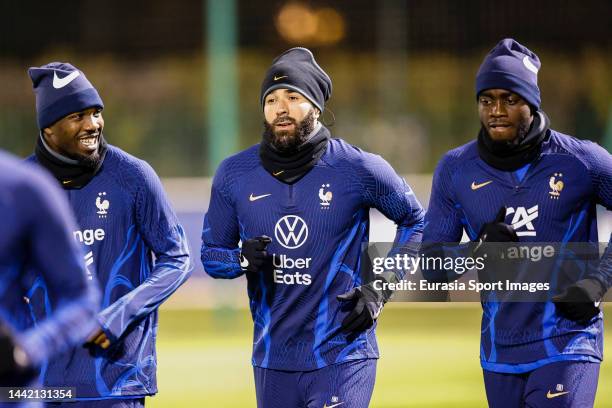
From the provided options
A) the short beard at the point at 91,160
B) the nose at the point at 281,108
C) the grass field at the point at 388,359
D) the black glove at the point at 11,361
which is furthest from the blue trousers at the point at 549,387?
the grass field at the point at 388,359

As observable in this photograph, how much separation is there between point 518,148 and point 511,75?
1.05 feet

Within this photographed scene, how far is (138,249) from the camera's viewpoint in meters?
5.66

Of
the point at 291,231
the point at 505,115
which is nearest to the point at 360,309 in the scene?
the point at 291,231

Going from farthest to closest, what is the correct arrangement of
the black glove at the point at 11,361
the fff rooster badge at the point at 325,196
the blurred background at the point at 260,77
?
the blurred background at the point at 260,77
the fff rooster badge at the point at 325,196
the black glove at the point at 11,361

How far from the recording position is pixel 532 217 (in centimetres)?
566

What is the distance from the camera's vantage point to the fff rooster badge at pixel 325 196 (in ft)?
18.9

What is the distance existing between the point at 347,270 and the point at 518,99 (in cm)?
104

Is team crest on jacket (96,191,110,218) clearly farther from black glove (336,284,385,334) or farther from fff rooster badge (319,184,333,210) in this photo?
black glove (336,284,385,334)

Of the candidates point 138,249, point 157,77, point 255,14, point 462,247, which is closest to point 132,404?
point 138,249

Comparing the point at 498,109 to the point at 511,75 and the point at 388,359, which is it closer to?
the point at 511,75

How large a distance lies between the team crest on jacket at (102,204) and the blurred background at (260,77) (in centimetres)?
729

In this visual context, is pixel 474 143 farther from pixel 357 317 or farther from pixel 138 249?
pixel 138 249

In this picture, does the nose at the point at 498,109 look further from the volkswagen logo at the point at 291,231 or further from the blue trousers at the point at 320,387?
the blue trousers at the point at 320,387

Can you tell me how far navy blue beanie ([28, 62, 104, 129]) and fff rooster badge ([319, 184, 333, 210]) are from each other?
1.03 m
